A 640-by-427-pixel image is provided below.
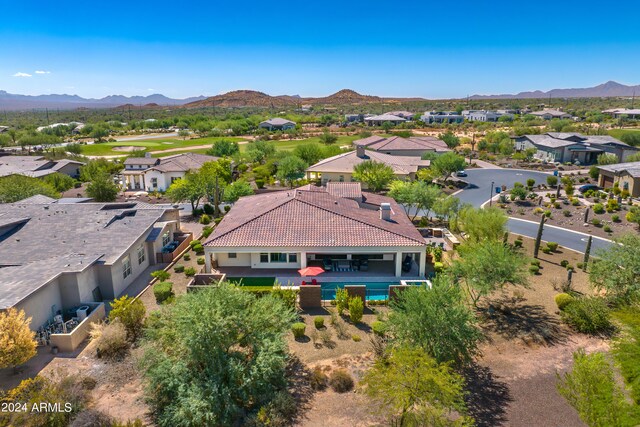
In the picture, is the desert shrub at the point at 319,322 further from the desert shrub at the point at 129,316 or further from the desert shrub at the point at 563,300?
the desert shrub at the point at 563,300

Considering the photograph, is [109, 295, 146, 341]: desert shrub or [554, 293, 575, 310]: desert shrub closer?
[109, 295, 146, 341]: desert shrub

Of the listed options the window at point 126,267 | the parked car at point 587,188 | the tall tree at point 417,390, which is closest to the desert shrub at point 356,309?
the tall tree at point 417,390

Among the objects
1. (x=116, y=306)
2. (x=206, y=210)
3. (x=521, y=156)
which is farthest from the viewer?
(x=521, y=156)

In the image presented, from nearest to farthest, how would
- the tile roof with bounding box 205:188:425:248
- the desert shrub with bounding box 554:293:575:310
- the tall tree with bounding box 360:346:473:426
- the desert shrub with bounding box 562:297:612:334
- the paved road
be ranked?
1. the tall tree with bounding box 360:346:473:426
2. the desert shrub with bounding box 562:297:612:334
3. the desert shrub with bounding box 554:293:575:310
4. the tile roof with bounding box 205:188:425:248
5. the paved road

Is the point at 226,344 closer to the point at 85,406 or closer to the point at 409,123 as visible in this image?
the point at 85,406

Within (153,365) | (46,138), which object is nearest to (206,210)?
(153,365)

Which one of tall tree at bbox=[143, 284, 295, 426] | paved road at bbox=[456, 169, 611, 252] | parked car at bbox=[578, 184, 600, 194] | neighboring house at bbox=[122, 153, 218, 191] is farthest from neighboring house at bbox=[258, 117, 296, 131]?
tall tree at bbox=[143, 284, 295, 426]

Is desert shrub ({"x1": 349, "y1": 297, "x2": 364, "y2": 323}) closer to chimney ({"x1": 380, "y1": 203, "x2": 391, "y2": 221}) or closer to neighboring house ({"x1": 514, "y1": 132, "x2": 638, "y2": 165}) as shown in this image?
chimney ({"x1": 380, "y1": 203, "x2": 391, "y2": 221})
